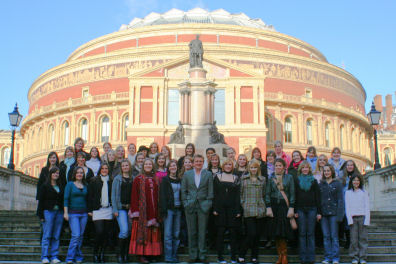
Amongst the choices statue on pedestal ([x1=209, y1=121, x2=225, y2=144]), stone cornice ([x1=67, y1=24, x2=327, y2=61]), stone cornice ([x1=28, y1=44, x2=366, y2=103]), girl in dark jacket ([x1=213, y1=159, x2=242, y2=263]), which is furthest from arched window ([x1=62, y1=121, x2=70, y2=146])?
girl in dark jacket ([x1=213, y1=159, x2=242, y2=263])

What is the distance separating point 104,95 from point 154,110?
863 cm

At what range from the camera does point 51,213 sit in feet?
30.1

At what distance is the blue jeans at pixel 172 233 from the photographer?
353 inches

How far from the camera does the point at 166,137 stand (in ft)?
128

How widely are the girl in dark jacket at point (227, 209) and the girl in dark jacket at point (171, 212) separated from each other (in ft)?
2.48

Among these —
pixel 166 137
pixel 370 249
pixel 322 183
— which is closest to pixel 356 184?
pixel 322 183

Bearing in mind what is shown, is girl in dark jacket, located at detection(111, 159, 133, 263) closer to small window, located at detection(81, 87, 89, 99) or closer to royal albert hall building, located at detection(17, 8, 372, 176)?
royal albert hall building, located at detection(17, 8, 372, 176)

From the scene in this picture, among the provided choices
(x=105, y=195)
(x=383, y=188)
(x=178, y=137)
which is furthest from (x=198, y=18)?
(x=105, y=195)

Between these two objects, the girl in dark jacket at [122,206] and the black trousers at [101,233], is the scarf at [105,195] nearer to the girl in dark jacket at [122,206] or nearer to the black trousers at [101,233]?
the girl in dark jacket at [122,206]

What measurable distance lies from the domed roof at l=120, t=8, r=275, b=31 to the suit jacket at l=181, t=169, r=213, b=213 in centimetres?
5145

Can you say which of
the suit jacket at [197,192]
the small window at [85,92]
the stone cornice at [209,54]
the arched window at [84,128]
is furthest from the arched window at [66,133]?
the suit jacket at [197,192]

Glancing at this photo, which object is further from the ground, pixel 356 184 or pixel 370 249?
pixel 356 184

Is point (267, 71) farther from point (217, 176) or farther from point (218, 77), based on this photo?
point (217, 176)

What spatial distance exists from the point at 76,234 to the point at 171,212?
71.0 inches
